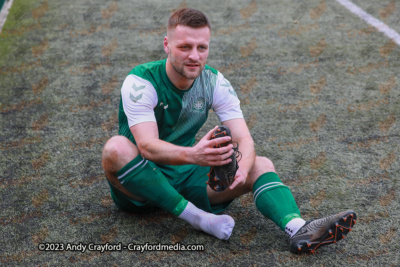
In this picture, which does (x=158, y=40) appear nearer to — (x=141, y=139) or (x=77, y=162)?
(x=77, y=162)

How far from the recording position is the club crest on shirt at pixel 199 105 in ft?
7.06

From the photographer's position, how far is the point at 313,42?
4.40 metres

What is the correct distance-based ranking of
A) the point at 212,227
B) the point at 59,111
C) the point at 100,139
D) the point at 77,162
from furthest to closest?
the point at 59,111 → the point at 100,139 → the point at 77,162 → the point at 212,227

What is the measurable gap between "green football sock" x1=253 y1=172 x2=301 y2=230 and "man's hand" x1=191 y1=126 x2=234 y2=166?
0.30 meters

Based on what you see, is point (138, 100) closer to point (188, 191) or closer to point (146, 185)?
point (146, 185)

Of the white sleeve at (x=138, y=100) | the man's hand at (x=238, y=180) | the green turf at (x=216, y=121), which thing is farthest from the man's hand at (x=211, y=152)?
the green turf at (x=216, y=121)

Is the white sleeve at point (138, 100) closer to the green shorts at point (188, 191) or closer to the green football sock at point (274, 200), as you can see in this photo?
the green shorts at point (188, 191)

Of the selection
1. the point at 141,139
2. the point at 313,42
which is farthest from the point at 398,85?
the point at 141,139

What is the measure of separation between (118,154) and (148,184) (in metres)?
0.18

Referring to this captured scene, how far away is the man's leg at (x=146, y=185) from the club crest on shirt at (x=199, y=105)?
14.3 inches

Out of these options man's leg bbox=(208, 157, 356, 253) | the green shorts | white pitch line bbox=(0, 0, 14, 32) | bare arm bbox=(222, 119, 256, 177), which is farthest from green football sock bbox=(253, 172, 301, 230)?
white pitch line bbox=(0, 0, 14, 32)

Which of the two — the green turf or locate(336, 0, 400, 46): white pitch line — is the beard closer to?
the green turf

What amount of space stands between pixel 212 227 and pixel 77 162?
42.5 inches

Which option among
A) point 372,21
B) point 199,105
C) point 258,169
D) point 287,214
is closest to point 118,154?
point 199,105
